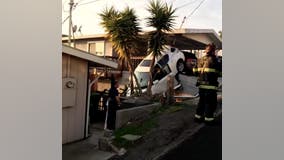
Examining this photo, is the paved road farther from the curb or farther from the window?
the window

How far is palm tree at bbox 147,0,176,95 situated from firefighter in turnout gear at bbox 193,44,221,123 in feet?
1.43

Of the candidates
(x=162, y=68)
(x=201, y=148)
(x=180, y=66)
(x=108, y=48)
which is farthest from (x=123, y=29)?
(x=201, y=148)

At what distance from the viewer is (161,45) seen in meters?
2.90

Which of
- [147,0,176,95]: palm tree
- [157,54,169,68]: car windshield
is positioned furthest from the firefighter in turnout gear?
[147,0,176,95]: palm tree

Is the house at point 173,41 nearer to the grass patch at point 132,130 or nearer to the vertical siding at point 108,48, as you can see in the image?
the vertical siding at point 108,48

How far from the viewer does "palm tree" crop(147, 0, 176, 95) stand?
2885 millimetres

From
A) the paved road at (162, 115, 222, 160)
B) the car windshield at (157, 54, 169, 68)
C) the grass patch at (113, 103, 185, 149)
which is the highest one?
the car windshield at (157, 54, 169, 68)

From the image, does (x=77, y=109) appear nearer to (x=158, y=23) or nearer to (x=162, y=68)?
(x=162, y=68)

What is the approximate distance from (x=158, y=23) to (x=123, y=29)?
370mm

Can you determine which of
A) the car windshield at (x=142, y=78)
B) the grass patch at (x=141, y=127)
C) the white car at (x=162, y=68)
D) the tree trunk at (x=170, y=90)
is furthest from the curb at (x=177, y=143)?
the car windshield at (x=142, y=78)
